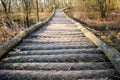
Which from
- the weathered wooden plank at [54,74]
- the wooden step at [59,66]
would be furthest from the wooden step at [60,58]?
the weathered wooden plank at [54,74]

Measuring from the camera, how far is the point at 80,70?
338 centimetres

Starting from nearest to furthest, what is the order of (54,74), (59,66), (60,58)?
(54,74) < (59,66) < (60,58)

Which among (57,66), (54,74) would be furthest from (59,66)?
(54,74)

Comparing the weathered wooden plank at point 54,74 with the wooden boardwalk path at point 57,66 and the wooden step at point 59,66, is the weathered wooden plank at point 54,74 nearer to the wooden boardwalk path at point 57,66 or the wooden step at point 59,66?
the wooden boardwalk path at point 57,66

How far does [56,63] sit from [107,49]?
112cm

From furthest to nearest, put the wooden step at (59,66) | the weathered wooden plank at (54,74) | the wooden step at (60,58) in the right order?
the wooden step at (60,58) → the wooden step at (59,66) → the weathered wooden plank at (54,74)

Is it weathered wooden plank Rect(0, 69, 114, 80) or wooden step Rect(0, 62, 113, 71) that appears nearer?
weathered wooden plank Rect(0, 69, 114, 80)

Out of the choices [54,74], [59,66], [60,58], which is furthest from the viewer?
[60,58]

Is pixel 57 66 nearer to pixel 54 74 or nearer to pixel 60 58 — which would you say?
pixel 54 74

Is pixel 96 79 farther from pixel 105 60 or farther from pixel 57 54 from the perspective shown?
pixel 57 54

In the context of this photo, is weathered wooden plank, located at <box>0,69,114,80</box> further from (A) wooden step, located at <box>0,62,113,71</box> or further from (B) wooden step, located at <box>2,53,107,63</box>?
(B) wooden step, located at <box>2,53,107,63</box>

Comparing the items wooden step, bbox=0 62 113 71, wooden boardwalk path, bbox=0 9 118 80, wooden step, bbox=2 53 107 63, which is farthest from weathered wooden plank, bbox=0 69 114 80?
wooden step, bbox=2 53 107 63

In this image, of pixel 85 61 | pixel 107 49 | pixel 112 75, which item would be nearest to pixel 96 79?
pixel 112 75

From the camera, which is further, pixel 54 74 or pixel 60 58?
pixel 60 58
